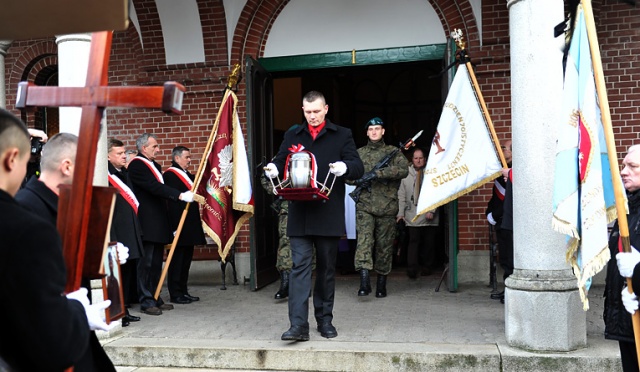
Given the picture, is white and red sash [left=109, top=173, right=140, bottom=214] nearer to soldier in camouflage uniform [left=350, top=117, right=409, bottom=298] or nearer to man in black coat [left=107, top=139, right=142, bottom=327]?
man in black coat [left=107, top=139, right=142, bottom=327]


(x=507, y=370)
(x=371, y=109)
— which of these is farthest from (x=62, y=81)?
(x=371, y=109)

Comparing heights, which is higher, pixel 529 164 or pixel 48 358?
pixel 529 164

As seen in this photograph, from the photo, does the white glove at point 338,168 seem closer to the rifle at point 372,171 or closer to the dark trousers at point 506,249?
the rifle at point 372,171

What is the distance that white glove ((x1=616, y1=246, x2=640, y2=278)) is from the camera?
122 inches

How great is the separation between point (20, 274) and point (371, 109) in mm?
11379

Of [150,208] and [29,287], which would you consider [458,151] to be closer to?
[150,208]

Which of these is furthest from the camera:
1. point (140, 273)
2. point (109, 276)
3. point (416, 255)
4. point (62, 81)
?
point (416, 255)

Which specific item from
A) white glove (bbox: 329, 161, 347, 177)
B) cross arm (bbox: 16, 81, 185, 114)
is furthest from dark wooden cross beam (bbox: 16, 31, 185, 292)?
white glove (bbox: 329, 161, 347, 177)

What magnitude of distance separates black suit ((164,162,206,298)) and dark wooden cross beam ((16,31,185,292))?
546 centimetres

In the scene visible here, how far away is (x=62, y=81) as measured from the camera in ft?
19.0

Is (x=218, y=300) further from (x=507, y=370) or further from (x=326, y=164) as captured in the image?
(x=507, y=370)

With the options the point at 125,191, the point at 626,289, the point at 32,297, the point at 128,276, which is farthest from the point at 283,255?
the point at 32,297

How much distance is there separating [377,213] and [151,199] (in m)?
2.59

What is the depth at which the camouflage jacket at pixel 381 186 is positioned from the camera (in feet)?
24.5
